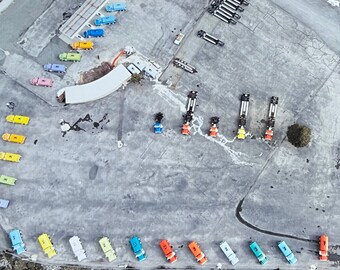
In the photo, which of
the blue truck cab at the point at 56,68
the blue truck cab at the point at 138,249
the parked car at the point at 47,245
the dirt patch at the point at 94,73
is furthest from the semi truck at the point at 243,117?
the parked car at the point at 47,245

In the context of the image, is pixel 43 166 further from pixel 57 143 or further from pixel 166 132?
pixel 166 132

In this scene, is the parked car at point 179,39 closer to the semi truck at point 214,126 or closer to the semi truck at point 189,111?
the semi truck at point 189,111

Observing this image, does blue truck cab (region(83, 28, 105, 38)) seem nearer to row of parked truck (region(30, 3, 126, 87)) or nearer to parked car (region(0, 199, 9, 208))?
row of parked truck (region(30, 3, 126, 87))

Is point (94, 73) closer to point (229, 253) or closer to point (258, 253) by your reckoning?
point (229, 253)

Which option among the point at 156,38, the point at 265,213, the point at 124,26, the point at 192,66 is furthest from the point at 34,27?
the point at 265,213

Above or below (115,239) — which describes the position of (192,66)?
above
